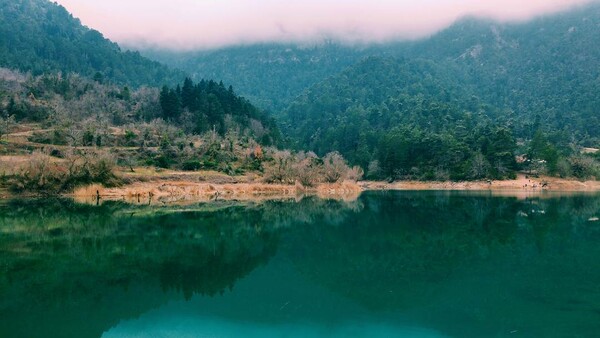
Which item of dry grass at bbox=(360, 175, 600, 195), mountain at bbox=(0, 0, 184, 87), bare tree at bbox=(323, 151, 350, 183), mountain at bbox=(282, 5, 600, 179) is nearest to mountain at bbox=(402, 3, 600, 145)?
mountain at bbox=(282, 5, 600, 179)

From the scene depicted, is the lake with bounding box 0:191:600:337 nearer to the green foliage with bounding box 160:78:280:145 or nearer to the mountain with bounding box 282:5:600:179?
the green foliage with bounding box 160:78:280:145

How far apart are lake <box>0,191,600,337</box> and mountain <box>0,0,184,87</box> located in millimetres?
102396

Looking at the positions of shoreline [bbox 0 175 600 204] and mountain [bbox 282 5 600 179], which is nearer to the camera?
shoreline [bbox 0 175 600 204]

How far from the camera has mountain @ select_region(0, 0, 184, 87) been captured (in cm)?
Result: 13612

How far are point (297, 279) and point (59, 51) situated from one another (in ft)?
527

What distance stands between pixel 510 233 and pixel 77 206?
34.7 meters

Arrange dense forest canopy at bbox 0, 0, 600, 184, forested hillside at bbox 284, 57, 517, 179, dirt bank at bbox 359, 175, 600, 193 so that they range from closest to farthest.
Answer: dense forest canopy at bbox 0, 0, 600, 184, dirt bank at bbox 359, 175, 600, 193, forested hillside at bbox 284, 57, 517, 179

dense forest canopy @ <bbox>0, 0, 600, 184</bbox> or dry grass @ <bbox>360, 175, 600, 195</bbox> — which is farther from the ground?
dense forest canopy @ <bbox>0, 0, 600, 184</bbox>

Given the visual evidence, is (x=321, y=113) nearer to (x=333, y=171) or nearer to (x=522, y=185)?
(x=522, y=185)

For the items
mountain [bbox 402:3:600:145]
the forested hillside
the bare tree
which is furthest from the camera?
mountain [bbox 402:3:600:145]

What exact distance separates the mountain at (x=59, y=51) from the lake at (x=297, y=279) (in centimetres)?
10240

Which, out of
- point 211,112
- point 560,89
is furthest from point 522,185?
point 560,89

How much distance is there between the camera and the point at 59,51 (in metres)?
152

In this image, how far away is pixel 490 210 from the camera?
42156mm
